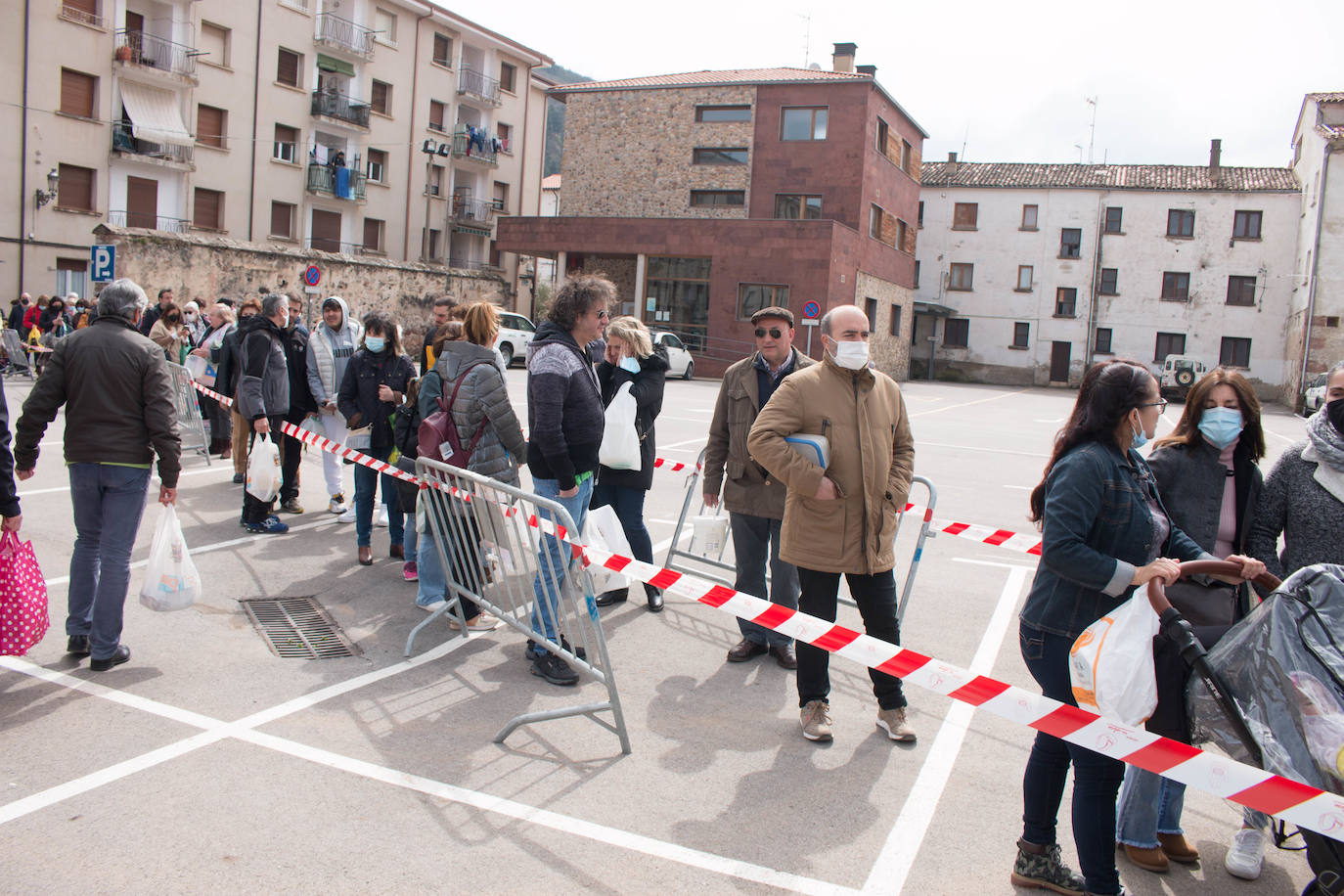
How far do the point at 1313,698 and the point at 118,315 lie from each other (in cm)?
494

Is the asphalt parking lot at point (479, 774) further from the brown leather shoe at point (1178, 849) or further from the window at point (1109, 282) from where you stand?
the window at point (1109, 282)

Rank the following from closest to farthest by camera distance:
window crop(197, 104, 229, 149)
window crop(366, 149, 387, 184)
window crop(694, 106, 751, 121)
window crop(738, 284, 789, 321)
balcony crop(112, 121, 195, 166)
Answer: balcony crop(112, 121, 195, 166), window crop(197, 104, 229, 149), window crop(738, 284, 789, 321), window crop(694, 106, 751, 121), window crop(366, 149, 387, 184)

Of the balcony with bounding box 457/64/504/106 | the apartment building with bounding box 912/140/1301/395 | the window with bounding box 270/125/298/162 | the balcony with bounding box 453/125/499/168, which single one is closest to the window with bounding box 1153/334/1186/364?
the apartment building with bounding box 912/140/1301/395

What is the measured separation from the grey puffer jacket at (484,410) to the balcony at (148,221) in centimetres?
3091

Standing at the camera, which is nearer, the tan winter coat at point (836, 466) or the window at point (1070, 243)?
the tan winter coat at point (836, 466)

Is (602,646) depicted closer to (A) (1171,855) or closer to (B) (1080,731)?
(B) (1080,731)

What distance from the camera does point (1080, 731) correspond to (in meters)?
2.83

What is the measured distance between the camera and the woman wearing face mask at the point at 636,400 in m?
5.76

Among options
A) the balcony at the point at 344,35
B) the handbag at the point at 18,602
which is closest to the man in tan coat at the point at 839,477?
the handbag at the point at 18,602

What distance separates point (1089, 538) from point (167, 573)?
409cm

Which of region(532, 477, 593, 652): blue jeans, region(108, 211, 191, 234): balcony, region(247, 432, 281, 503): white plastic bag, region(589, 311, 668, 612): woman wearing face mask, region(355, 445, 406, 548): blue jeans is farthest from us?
region(108, 211, 191, 234): balcony

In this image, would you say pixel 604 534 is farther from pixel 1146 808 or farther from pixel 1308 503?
pixel 1308 503

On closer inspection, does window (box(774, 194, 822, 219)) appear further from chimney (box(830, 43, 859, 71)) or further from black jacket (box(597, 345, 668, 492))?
black jacket (box(597, 345, 668, 492))

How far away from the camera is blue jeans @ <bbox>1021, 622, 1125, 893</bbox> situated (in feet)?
9.70
